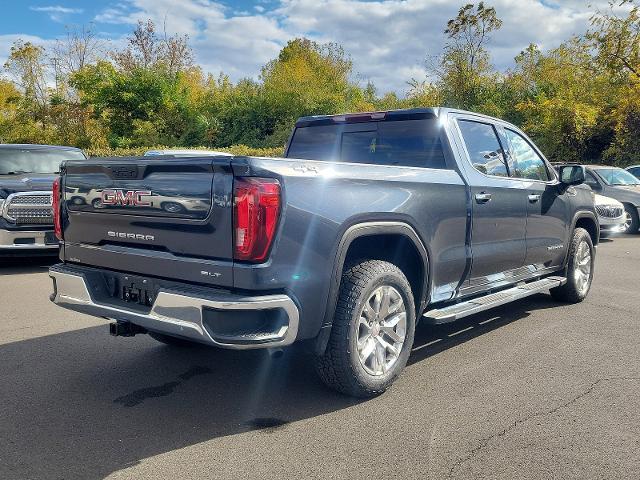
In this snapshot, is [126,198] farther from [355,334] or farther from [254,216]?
[355,334]

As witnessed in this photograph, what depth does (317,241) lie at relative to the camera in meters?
3.31

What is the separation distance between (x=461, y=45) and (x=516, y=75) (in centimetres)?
319

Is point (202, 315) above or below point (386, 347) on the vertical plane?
above

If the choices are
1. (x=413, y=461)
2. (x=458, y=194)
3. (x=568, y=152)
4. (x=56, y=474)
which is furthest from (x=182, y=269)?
(x=568, y=152)

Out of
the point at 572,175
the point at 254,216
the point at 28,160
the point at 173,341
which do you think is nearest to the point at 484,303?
the point at 572,175

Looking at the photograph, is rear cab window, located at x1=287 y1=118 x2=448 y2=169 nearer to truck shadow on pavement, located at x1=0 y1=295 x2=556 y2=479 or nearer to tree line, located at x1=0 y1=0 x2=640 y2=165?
truck shadow on pavement, located at x1=0 y1=295 x2=556 y2=479

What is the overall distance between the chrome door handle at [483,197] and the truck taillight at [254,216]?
7.00 feet

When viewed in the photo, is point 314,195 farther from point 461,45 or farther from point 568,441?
point 461,45

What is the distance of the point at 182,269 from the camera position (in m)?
3.30

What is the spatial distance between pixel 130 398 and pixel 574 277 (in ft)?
15.7

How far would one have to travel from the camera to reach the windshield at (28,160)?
30.5 ft

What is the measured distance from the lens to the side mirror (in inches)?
232

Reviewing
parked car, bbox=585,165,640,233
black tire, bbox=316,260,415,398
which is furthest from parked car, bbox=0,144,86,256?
parked car, bbox=585,165,640,233

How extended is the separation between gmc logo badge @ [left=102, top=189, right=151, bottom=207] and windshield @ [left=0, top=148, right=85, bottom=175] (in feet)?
20.1
